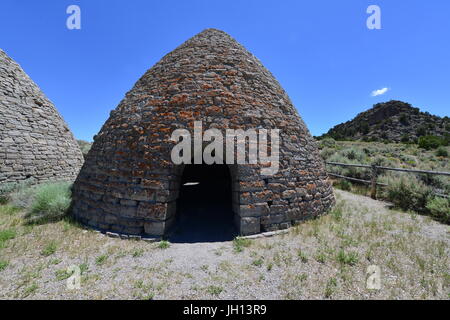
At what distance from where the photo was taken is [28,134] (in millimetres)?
8016

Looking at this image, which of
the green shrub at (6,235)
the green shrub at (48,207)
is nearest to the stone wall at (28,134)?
the green shrub at (48,207)

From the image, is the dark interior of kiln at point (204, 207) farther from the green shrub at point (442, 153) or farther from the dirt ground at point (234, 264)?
the green shrub at point (442, 153)

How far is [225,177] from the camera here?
29.9ft

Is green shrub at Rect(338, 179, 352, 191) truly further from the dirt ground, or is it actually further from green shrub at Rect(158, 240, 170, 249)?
green shrub at Rect(158, 240, 170, 249)

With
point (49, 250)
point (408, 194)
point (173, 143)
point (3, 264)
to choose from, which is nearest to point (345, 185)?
→ point (408, 194)

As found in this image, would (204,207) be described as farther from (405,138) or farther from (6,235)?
(405,138)

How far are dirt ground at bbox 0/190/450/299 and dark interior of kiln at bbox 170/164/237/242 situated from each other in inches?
17.8

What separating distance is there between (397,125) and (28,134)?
5224 cm

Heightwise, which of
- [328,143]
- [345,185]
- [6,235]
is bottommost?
[6,235]

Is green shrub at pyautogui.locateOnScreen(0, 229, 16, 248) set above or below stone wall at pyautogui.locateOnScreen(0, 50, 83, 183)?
below

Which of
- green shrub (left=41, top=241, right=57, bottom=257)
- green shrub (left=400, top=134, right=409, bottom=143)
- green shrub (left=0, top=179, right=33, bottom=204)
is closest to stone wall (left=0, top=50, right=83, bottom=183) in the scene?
green shrub (left=0, top=179, right=33, bottom=204)

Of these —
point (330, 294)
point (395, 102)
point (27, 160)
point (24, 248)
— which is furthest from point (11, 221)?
point (395, 102)

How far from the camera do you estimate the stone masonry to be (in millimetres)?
4137

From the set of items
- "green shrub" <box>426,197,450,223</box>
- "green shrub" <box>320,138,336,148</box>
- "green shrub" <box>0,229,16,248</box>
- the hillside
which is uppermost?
the hillside
